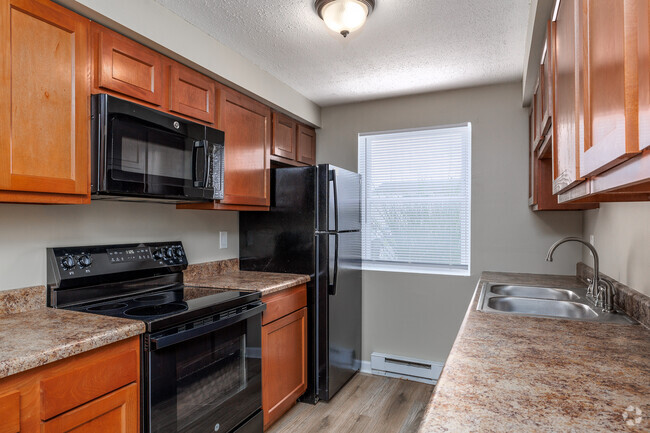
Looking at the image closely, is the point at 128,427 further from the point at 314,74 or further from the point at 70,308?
the point at 314,74

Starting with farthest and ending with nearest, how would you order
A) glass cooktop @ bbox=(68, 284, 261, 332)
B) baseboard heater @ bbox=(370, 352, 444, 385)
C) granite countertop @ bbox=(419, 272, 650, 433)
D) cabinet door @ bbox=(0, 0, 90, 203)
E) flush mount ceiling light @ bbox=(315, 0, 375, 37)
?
baseboard heater @ bbox=(370, 352, 444, 385), flush mount ceiling light @ bbox=(315, 0, 375, 37), glass cooktop @ bbox=(68, 284, 261, 332), cabinet door @ bbox=(0, 0, 90, 203), granite countertop @ bbox=(419, 272, 650, 433)

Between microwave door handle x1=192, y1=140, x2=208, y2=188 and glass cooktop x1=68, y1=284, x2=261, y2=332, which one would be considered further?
microwave door handle x1=192, y1=140, x2=208, y2=188

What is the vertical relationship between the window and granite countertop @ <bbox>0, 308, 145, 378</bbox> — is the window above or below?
above

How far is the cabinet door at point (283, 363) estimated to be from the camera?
2.37m

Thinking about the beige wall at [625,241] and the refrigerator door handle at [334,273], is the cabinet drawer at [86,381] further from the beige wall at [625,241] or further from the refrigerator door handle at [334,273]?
the beige wall at [625,241]

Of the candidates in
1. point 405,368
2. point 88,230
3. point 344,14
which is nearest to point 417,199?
point 405,368

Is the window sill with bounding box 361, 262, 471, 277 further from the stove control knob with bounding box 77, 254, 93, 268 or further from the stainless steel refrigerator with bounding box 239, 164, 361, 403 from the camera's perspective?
the stove control knob with bounding box 77, 254, 93, 268

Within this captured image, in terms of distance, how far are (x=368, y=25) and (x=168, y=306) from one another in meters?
1.72

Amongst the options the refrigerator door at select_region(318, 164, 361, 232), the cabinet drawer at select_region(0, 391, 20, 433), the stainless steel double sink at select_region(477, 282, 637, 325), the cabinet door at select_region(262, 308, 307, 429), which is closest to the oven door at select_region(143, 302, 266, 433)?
the cabinet door at select_region(262, 308, 307, 429)

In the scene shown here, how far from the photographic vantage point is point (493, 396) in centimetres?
87

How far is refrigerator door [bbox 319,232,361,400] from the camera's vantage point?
285 cm

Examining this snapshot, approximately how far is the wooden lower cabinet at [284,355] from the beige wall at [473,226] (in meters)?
0.84

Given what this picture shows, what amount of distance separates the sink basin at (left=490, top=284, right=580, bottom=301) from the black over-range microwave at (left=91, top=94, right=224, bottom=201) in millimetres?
1769

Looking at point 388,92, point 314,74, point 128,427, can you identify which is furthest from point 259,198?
point 128,427
